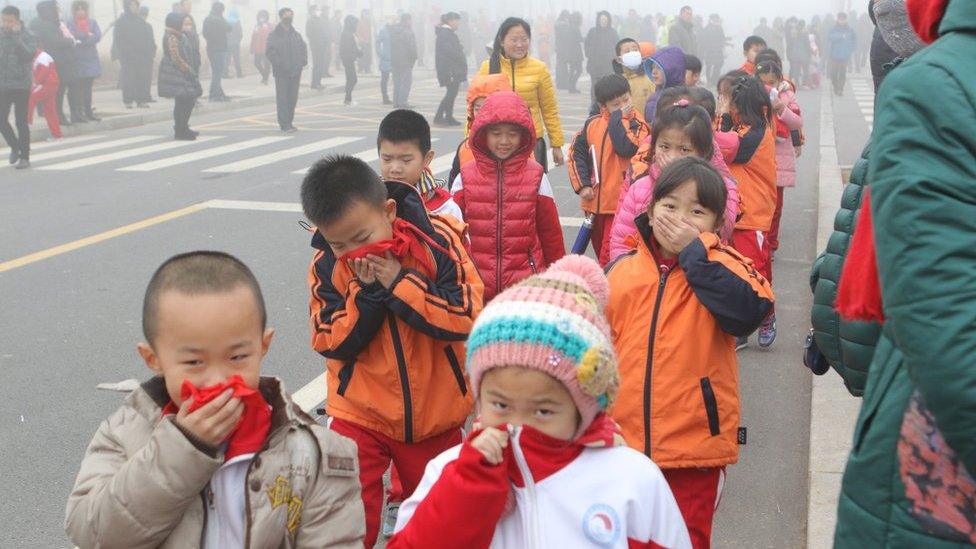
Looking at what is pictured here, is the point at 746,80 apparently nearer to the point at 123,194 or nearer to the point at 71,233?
the point at 71,233

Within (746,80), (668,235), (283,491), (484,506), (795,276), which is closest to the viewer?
(484,506)

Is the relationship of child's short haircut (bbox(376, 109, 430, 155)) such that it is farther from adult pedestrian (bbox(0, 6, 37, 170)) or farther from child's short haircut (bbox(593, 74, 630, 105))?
adult pedestrian (bbox(0, 6, 37, 170))

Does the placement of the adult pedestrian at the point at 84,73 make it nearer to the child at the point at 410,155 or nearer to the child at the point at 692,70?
the child at the point at 692,70

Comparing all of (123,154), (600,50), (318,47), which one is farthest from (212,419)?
(318,47)

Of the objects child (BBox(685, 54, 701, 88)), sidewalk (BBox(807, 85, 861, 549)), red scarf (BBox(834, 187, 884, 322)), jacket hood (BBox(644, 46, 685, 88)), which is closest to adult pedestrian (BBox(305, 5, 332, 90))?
child (BBox(685, 54, 701, 88))

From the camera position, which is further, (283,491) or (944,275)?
(283,491)

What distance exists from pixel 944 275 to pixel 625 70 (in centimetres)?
866

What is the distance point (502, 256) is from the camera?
17.3 ft

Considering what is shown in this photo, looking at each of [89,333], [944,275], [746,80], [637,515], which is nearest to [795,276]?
[746,80]

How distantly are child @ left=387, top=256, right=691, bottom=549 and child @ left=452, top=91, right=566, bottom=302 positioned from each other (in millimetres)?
2930

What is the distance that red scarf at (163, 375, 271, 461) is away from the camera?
223cm

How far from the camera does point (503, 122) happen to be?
536cm

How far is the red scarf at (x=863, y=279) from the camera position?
180 cm

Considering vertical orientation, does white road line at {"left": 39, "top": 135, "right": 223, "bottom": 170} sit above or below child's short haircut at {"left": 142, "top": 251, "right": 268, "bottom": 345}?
below
